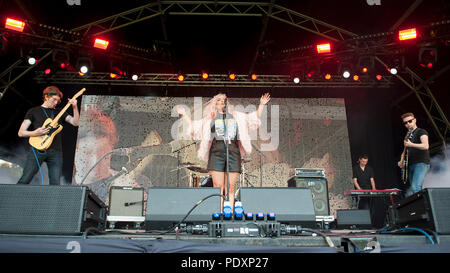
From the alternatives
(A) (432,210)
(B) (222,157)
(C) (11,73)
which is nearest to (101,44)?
(C) (11,73)

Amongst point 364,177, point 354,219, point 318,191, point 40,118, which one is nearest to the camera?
point 40,118

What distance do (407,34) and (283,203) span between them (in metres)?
5.34

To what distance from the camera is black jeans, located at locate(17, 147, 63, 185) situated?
159 inches

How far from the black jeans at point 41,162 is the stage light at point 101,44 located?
320cm

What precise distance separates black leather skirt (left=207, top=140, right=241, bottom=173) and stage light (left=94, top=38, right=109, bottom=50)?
4132 millimetres

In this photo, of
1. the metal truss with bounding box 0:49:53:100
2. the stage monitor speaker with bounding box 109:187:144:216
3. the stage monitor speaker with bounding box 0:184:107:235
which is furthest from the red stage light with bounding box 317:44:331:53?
the stage monitor speaker with bounding box 0:184:107:235

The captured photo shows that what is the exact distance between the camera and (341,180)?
8109 millimetres

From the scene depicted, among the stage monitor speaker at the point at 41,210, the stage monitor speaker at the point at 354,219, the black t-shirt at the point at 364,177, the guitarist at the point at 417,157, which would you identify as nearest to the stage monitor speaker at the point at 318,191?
the stage monitor speaker at the point at 354,219

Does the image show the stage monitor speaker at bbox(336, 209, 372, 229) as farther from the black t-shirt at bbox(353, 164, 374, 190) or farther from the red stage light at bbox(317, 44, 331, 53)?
the red stage light at bbox(317, 44, 331, 53)

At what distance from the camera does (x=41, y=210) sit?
1864 mm

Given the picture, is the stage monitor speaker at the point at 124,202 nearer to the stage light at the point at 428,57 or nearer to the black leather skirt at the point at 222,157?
the black leather skirt at the point at 222,157

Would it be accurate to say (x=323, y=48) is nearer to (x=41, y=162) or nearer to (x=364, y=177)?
(x=364, y=177)
